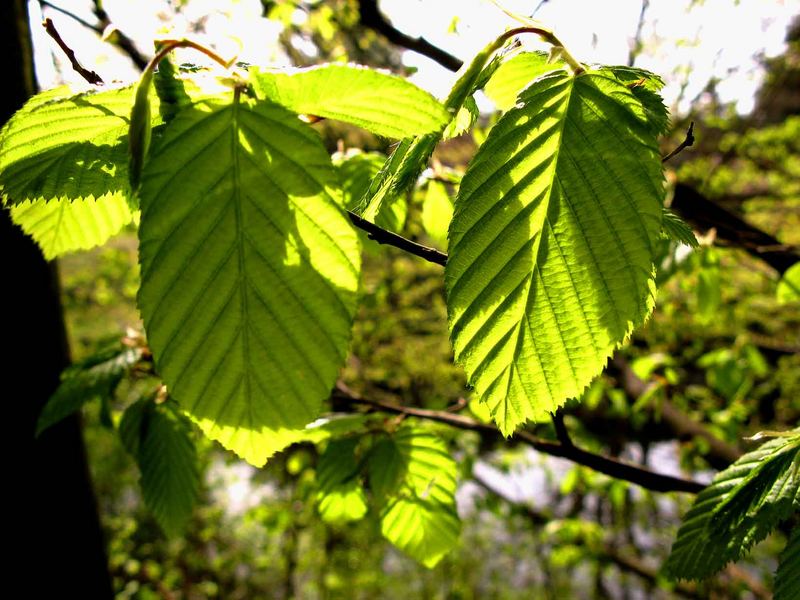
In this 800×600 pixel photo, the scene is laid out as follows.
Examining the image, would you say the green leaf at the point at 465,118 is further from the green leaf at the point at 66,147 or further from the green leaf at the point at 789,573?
the green leaf at the point at 789,573

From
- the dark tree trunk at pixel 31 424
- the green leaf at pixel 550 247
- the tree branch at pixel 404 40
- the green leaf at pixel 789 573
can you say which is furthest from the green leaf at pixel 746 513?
the dark tree trunk at pixel 31 424

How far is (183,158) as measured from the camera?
329 millimetres

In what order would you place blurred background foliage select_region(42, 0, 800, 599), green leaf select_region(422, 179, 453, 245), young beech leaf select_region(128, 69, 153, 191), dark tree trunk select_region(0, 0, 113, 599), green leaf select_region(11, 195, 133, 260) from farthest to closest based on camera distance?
blurred background foliage select_region(42, 0, 800, 599) < dark tree trunk select_region(0, 0, 113, 599) < green leaf select_region(422, 179, 453, 245) < green leaf select_region(11, 195, 133, 260) < young beech leaf select_region(128, 69, 153, 191)

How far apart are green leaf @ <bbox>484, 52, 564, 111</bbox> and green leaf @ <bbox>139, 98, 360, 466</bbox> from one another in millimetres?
232

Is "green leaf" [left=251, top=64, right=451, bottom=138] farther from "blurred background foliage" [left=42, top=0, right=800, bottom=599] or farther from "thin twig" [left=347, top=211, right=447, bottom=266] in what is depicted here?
"blurred background foliage" [left=42, top=0, right=800, bottom=599]

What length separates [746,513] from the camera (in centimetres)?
56

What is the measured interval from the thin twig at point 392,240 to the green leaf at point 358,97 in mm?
88

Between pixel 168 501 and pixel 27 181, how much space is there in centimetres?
80

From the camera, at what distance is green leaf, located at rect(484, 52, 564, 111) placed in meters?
0.49

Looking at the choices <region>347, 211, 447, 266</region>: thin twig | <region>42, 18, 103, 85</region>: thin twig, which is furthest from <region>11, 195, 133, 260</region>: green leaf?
<region>347, 211, 447, 266</region>: thin twig

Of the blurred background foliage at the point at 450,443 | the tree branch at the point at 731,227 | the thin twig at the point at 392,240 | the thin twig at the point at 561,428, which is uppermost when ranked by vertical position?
the thin twig at the point at 392,240

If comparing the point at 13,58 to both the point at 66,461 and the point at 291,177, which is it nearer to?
the point at 66,461

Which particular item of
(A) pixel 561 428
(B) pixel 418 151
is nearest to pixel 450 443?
(A) pixel 561 428

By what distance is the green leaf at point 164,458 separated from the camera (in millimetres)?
1005
